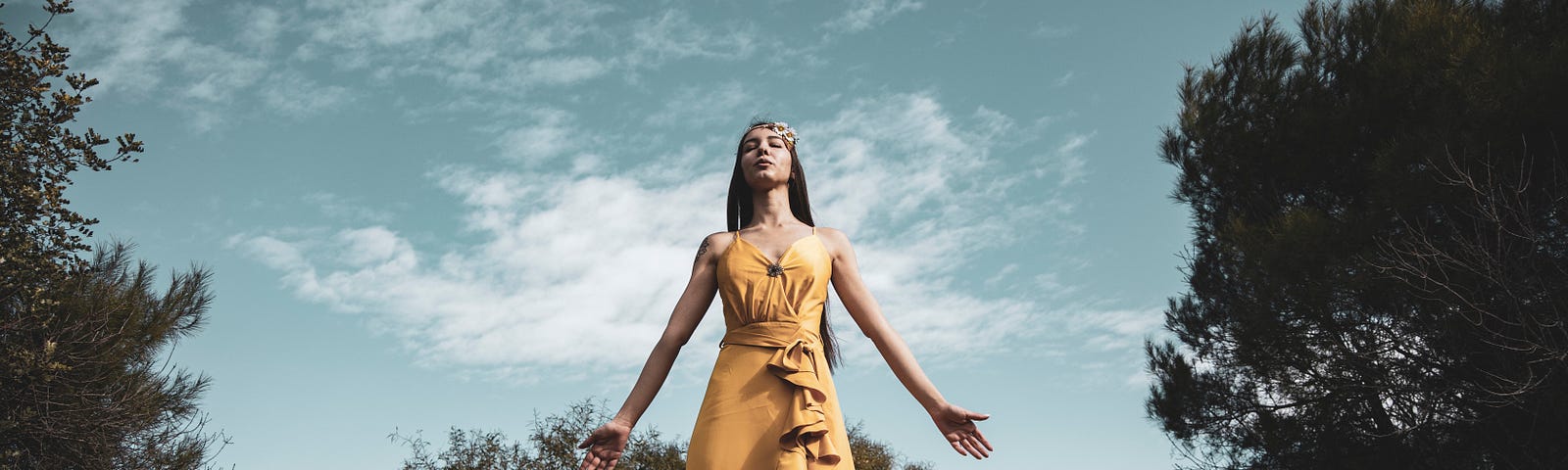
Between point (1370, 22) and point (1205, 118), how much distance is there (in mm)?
2103

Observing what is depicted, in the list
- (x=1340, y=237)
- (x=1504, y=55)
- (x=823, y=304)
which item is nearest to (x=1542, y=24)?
(x=1504, y=55)

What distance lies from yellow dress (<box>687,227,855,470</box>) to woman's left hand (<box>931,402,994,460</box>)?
34 cm

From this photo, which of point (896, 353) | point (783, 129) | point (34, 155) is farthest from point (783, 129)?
point (34, 155)

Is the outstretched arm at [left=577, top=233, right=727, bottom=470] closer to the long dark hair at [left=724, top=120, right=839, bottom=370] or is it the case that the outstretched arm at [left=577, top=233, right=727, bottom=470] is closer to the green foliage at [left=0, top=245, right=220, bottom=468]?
the long dark hair at [left=724, top=120, right=839, bottom=370]

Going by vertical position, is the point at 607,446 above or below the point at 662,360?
below

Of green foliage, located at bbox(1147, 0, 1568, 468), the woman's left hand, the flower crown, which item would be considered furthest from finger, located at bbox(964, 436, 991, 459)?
green foliage, located at bbox(1147, 0, 1568, 468)

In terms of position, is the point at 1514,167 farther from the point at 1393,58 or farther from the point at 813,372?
the point at 813,372

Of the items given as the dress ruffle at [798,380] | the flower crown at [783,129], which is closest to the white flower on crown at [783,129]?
the flower crown at [783,129]

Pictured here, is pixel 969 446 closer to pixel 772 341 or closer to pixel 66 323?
pixel 772 341

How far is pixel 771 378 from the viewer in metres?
3.19

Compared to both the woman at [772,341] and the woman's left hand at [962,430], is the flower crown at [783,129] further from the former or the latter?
the woman's left hand at [962,430]

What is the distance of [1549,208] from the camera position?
407 inches

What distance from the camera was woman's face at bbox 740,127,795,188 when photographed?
3.78m

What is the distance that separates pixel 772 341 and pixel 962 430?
2.20 ft
